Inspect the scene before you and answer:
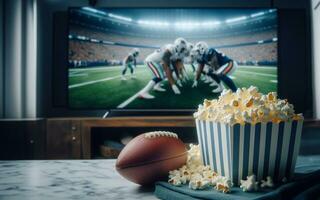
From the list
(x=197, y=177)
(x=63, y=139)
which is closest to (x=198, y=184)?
(x=197, y=177)

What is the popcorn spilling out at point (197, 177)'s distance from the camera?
2.10ft

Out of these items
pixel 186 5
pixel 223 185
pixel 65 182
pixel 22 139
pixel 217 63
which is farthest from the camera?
pixel 186 5

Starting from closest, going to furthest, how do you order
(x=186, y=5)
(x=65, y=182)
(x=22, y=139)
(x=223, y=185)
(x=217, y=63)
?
(x=223, y=185), (x=65, y=182), (x=22, y=139), (x=217, y=63), (x=186, y=5)

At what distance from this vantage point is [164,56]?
318cm

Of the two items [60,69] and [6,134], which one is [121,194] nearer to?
[6,134]

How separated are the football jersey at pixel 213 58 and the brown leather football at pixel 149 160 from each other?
8.14 feet

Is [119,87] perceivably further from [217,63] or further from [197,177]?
[197,177]

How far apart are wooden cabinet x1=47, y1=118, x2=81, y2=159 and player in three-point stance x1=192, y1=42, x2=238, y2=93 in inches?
47.6

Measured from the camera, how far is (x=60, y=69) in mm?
3344

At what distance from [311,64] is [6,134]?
277 cm

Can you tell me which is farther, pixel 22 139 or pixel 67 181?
pixel 22 139

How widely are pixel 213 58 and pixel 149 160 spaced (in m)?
2.55

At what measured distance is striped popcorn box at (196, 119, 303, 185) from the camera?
0.65 m

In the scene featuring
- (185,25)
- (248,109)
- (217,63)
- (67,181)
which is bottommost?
(67,181)
